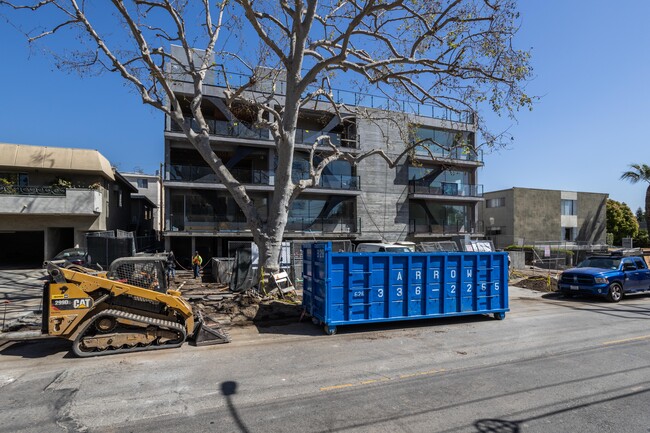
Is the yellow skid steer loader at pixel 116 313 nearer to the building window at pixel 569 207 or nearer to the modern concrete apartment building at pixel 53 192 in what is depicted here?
the modern concrete apartment building at pixel 53 192

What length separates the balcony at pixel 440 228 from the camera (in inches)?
1264

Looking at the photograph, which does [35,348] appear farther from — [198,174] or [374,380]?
[198,174]

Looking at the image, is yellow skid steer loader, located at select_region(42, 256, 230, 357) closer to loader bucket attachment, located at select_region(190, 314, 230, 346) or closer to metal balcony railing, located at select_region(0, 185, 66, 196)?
loader bucket attachment, located at select_region(190, 314, 230, 346)

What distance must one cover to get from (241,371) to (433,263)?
222 inches

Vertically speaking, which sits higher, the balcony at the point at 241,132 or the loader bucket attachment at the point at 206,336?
the balcony at the point at 241,132

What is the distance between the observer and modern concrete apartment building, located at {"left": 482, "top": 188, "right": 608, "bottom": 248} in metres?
39.0

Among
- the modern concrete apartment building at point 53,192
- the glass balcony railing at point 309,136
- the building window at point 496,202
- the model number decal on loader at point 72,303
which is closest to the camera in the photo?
the model number decal on loader at point 72,303

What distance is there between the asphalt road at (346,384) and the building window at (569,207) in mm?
37660

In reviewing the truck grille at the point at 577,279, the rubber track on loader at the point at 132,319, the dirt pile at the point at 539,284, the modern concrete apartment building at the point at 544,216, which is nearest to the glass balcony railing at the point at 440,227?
the modern concrete apartment building at the point at 544,216

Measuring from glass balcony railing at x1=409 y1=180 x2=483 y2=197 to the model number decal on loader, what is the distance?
2698 cm

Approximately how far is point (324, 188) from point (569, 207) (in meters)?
29.8

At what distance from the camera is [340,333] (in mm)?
9289

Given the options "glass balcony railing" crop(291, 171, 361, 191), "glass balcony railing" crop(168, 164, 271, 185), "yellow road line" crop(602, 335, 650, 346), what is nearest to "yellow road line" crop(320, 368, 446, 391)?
"yellow road line" crop(602, 335, 650, 346)

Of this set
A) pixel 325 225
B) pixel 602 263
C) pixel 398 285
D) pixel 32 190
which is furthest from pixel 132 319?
pixel 325 225
